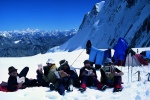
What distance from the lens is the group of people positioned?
10.5 m

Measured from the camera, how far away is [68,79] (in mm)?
10781

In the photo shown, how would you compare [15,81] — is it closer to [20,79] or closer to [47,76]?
[20,79]

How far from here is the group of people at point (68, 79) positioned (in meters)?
10.5

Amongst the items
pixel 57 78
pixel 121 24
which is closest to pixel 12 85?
pixel 57 78

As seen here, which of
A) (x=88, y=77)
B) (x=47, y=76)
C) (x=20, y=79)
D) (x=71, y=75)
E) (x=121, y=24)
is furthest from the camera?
(x=121, y=24)

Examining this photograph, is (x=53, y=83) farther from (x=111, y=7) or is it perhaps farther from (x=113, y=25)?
(x=111, y=7)

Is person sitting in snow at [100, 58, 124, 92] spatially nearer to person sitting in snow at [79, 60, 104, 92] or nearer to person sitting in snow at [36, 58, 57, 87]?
person sitting in snow at [79, 60, 104, 92]

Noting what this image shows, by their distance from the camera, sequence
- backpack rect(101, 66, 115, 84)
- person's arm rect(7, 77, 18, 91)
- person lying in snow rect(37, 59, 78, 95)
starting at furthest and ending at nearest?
backpack rect(101, 66, 115, 84) < person's arm rect(7, 77, 18, 91) < person lying in snow rect(37, 59, 78, 95)

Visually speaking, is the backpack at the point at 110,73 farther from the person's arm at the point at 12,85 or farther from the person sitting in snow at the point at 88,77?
the person's arm at the point at 12,85

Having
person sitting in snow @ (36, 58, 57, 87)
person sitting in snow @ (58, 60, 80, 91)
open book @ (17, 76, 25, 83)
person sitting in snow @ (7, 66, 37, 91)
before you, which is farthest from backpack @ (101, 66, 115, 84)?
open book @ (17, 76, 25, 83)

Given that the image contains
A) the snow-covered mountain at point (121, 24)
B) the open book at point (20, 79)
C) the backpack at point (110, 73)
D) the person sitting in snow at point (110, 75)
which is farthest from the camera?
the snow-covered mountain at point (121, 24)

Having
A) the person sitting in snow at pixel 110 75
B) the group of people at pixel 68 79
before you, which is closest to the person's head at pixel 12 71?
the group of people at pixel 68 79

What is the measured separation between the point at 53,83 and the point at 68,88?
1.07 metres

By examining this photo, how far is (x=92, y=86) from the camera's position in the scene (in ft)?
36.9
